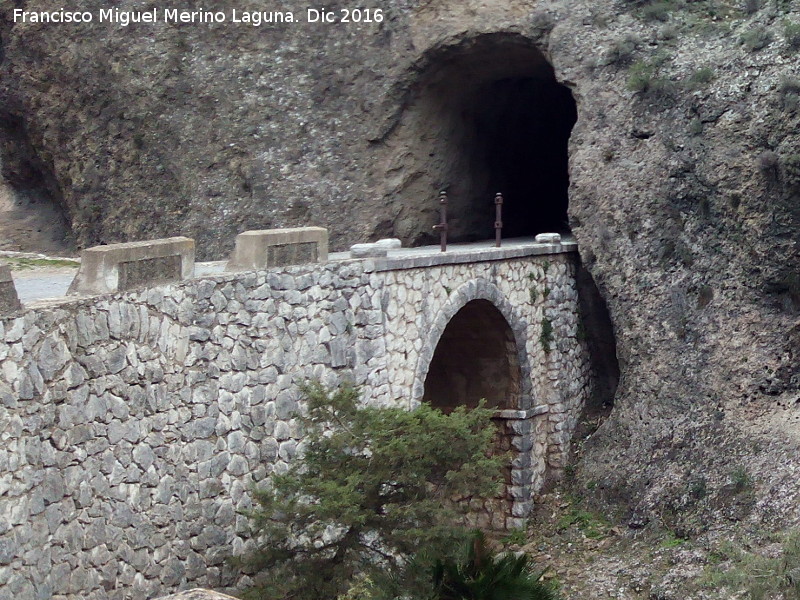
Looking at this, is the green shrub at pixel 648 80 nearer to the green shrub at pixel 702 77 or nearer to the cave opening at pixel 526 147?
the green shrub at pixel 702 77

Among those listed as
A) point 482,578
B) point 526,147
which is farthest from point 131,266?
point 526,147

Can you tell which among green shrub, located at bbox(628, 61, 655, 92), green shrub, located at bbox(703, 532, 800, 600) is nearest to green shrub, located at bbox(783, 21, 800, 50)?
green shrub, located at bbox(628, 61, 655, 92)

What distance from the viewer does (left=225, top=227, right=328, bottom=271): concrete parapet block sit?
35.9 feet

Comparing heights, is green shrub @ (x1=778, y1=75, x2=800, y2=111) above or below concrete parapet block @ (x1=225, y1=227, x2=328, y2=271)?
above

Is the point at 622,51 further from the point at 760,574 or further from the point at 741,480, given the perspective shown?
the point at 760,574

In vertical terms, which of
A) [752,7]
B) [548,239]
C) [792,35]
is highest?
[752,7]

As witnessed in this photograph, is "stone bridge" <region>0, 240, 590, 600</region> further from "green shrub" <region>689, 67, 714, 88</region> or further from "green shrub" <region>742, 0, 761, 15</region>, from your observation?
"green shrub" <region>742, 0, 761, 15</region>

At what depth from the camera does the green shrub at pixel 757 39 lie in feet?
47.9

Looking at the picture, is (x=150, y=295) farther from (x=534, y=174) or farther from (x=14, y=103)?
(x=534, y=174)

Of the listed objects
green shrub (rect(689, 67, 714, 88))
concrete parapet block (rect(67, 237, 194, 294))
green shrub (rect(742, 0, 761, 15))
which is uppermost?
green shrub (rect(742, 0, 761, 15))

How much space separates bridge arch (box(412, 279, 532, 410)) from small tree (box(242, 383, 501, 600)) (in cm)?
420

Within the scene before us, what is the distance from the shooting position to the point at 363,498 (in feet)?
32.6

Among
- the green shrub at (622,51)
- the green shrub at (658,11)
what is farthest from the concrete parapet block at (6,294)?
the green shrub at (658,11)

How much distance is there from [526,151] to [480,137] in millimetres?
1880
